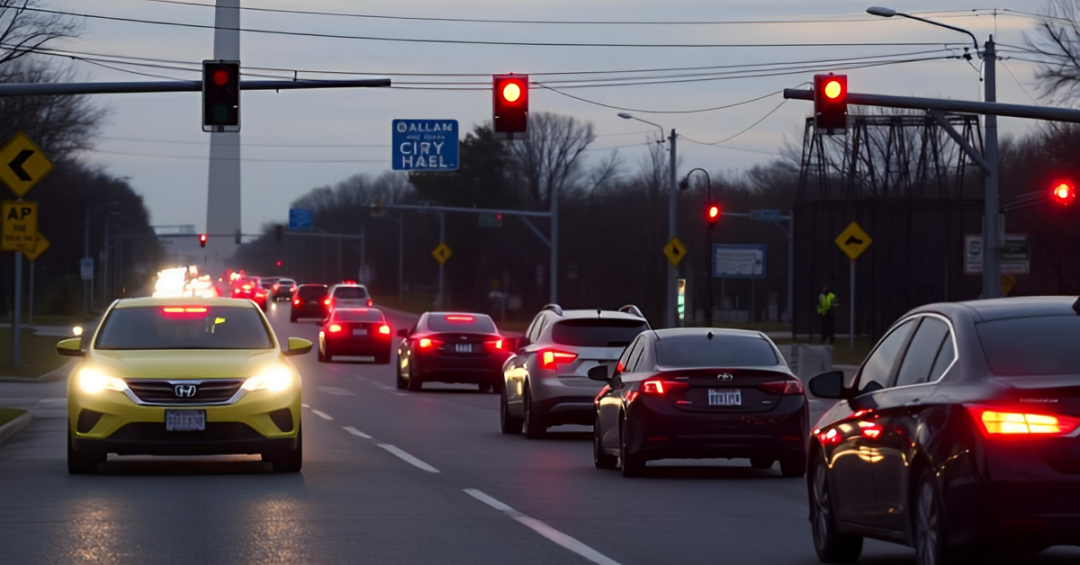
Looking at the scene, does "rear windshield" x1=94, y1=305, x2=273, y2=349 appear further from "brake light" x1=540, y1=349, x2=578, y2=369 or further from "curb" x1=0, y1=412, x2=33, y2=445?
"brake light" x1=540, y1=349, x2=578, y2=369

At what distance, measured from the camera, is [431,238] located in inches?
5266

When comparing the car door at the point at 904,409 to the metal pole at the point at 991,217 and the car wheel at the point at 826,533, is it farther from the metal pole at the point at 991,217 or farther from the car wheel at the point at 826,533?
→ the metal pole at the point at 991,217

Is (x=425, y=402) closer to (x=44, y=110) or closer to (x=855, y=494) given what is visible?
(x=855, y=494)

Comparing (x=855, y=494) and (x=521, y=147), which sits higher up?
(x=521, y=147)

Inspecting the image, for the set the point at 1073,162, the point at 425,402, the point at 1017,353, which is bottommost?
the point at 425,402

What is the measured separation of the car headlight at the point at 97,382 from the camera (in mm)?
16312

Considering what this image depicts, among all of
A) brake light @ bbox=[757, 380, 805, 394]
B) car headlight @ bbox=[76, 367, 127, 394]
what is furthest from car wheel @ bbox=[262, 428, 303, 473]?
brake light @ bbox=[757, 380, 805, 394]

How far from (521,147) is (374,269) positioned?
129ft

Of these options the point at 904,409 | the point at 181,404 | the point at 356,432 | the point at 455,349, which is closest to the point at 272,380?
the point at 181,404

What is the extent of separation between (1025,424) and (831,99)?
849 inches

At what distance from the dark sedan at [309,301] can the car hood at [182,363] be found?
61.9 meters

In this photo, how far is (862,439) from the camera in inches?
392

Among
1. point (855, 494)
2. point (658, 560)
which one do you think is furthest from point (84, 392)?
point (855, 494)

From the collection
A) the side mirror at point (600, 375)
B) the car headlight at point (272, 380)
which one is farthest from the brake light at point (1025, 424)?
the side mirror at point (600, 375)
